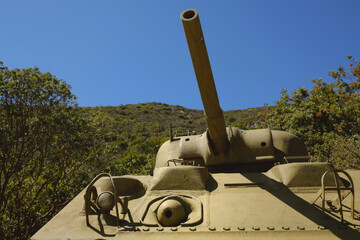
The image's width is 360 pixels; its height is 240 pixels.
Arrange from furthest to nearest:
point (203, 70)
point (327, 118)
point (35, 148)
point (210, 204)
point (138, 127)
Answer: point (138, 127) < point (327, 118) < point (35, 148) < point (203, 70) < point (210, 204)

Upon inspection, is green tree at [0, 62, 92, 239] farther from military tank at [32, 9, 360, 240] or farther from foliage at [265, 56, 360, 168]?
foliage at [265, 56, 360, 168]

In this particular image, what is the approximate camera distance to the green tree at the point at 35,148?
12.0m

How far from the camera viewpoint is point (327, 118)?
72.4 ft

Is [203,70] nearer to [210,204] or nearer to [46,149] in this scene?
[210,204]

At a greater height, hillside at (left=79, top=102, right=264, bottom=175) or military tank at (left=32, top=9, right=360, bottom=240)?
hillside at (left=79, top=102, right=264, bottom=175)

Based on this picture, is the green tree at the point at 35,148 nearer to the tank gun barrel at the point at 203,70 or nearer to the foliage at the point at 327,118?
the tank gun barrel at the point at 203,70

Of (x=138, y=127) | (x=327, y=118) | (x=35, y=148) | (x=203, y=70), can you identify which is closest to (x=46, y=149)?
(x=35, y=148)

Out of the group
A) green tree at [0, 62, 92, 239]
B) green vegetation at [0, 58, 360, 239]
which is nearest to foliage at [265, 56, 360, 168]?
green vegetation at [0, 58, 360, 239]

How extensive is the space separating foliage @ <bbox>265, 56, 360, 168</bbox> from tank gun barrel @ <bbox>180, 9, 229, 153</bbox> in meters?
13.5

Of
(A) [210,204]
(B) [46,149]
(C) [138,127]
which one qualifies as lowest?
(A) [210,204]

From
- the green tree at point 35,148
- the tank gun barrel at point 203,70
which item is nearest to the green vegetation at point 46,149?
the green tree at point 35,148

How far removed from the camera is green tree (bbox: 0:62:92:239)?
12.0 meters

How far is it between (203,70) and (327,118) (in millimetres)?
18768

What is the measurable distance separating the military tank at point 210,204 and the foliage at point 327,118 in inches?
516
